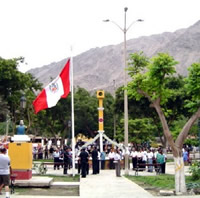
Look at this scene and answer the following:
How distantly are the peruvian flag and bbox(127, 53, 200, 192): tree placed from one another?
5.12 m

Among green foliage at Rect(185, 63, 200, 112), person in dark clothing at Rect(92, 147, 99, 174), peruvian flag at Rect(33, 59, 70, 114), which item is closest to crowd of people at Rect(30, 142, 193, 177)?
person in dark clothing at Rect(92, 147, 99, 174)

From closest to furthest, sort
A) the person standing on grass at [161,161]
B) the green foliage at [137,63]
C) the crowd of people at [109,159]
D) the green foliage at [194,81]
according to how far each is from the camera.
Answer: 1. the green foliage at [194,81]
2. the green foliage at [137,63]
3. the crowd of people at [109,159]
4. the person standing on grass at [161,161]

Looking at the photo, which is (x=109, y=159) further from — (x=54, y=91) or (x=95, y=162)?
(x=54, y=91)

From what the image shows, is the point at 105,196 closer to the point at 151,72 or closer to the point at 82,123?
the point at 151,72

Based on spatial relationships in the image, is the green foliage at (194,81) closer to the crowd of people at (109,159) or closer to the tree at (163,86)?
the tree at (163,86)

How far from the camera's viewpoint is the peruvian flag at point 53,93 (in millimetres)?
19328

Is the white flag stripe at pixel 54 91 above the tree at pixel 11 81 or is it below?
below

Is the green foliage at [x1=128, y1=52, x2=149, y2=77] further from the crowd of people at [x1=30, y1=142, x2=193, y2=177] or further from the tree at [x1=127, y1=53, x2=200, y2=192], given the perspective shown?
the crowd of people at [x1=30, y1=142, x2=193, y2=177]

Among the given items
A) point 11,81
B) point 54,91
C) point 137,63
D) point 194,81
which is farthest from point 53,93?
point 11,81

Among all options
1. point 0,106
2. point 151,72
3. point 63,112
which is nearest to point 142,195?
point 151,72

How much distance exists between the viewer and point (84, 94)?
58.7m

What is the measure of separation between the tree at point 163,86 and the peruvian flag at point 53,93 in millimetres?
5121

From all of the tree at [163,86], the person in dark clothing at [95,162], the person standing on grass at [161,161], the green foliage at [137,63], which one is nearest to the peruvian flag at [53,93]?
the green foliage at [137,63]

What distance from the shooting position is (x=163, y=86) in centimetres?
1465
